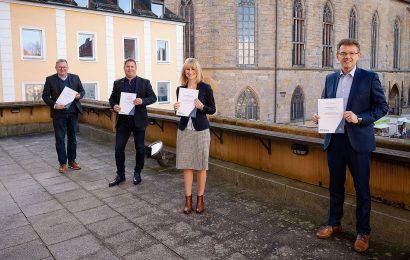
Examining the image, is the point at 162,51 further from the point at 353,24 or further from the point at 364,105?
the point at 364,105

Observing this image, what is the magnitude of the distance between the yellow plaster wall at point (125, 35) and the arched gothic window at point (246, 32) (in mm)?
7270

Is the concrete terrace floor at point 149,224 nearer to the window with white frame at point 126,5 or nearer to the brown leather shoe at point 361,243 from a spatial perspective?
the brown leather shoe at point 361,243

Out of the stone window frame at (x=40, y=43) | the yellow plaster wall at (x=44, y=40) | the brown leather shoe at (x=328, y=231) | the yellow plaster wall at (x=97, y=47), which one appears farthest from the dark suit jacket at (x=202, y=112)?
the yellow plaster wall at (x=97, y=47)

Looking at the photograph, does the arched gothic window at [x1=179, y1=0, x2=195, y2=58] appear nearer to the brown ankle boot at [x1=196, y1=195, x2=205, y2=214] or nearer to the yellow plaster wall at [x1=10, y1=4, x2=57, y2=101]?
the yellow plaster wall at [x1=10, y1=4, x2=57, y2=101]

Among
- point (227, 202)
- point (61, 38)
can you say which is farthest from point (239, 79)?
point (227, 202)

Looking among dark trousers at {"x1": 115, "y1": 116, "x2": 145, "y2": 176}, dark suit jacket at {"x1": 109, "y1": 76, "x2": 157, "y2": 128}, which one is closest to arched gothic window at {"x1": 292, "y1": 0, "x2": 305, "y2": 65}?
dark suit jacket at {"x1": 109, "y1": 76, "x2": 157, "y2": 128}

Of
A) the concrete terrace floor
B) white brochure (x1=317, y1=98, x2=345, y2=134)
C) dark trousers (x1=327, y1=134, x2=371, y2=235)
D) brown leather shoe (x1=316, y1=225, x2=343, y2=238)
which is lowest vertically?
the concrete terrace floor

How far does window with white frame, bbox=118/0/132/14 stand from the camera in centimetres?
2347

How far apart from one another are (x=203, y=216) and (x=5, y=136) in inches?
350

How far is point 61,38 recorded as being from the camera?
20.7m

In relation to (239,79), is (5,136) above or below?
below

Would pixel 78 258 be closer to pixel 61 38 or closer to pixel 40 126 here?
pixel 40 126

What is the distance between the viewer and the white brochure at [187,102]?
4.35 m

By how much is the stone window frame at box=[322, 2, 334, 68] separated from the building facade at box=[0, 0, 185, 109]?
43.8ft
